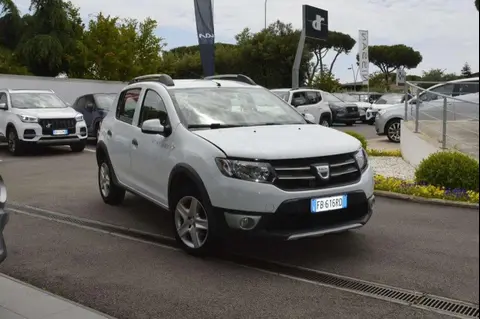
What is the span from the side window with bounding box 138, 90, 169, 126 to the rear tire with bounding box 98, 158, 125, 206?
119 centimetres

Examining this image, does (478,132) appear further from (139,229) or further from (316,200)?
(139,229)

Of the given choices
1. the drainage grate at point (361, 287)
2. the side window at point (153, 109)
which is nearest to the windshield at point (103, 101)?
the side window at point (153, 109)

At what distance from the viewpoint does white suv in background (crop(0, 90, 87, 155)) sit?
1425cm

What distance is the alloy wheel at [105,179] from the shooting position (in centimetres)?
752

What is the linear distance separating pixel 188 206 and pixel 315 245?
134 cm

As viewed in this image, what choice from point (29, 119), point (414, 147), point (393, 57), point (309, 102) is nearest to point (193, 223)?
point (393, 57)

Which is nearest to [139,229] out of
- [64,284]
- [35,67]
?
[64,284]

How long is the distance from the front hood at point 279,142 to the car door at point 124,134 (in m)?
1.61

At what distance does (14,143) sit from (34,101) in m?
1.54

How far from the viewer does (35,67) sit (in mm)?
31156

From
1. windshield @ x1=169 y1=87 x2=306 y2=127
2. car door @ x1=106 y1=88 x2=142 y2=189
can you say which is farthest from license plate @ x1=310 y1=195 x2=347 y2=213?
car door @ x1=106 y1=88 x2=142 y2=189

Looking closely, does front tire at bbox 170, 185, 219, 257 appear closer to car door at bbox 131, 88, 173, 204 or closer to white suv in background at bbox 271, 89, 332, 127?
car door at bbox 131, 88, 173, 204

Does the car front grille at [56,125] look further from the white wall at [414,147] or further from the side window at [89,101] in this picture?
the white wall at [414,147]

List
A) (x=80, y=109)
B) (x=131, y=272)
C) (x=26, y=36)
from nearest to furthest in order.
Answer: (x=131, y=272) → (x=80, y=109) → (x=26, y=36)
